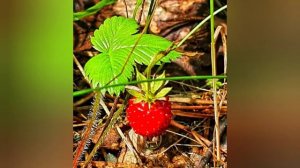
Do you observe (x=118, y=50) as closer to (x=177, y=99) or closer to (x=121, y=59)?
(x=121, y=59)

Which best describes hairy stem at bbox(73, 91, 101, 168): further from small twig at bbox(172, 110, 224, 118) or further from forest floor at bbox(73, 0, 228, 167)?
small twig at bbox(172, 110, 224, 118)

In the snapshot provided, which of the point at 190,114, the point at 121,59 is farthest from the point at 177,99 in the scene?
the point at 121,59

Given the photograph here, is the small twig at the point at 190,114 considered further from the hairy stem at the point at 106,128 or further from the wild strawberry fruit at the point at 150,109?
the hairy stem at the point at 106,128
